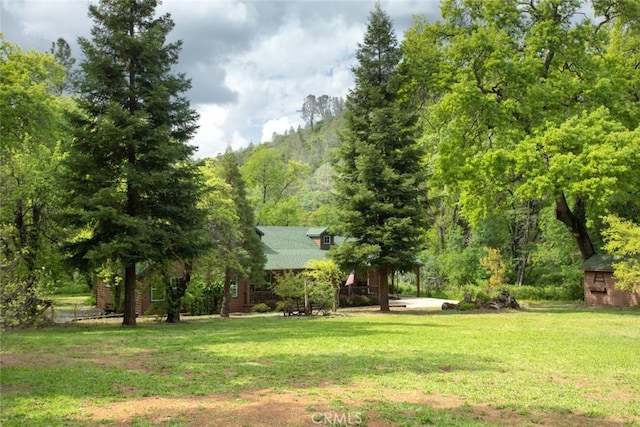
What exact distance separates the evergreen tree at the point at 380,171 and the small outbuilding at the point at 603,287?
10.6 m

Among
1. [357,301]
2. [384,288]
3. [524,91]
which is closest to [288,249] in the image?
[357,301]

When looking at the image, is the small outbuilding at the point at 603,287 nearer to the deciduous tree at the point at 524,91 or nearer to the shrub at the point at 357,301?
the deciduous tree at the point at 524,91

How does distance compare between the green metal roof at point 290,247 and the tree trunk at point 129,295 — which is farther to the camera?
the green metal roof at point 290,247

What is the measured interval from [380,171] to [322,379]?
18.7 metres

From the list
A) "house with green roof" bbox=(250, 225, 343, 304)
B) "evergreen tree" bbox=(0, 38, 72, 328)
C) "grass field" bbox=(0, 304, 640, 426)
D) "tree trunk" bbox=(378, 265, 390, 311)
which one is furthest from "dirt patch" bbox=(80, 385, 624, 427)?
"house with green roof" bbox=(250, 225, 343, 304)

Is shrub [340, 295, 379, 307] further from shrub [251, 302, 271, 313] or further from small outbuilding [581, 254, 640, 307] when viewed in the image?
small outbuilding [581, 254, 640, 307]

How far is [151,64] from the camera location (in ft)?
69.4

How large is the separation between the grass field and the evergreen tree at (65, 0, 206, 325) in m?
4.93

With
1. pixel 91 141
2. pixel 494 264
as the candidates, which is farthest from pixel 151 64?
pixel 494 264

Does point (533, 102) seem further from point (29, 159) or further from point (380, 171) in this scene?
point (29, 159)

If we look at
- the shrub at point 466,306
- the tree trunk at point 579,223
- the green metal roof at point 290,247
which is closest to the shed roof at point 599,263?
the tree trunk at point 579,223

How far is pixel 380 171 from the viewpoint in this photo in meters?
27.1

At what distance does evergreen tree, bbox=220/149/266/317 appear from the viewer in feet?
93.0

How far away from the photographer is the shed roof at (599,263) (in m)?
28.8
